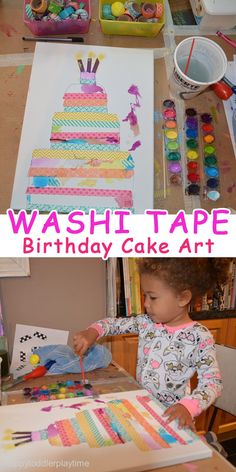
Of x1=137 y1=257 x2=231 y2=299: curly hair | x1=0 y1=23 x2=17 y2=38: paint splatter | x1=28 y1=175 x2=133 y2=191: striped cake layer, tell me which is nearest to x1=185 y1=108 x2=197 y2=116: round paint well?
x1=28 y1=175 x2=133 y2=191: striped cake layer

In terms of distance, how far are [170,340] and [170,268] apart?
0.15 metres

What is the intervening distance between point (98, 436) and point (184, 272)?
404 mm

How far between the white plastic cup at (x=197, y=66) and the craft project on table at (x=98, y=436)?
0.65m

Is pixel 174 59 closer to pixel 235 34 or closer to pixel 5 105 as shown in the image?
pixel 235 34

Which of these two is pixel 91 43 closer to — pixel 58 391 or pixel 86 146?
pixel 86 146

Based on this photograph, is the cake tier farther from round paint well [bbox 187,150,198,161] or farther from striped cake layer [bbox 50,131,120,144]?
round paint well [bbox 187,150,198,161]

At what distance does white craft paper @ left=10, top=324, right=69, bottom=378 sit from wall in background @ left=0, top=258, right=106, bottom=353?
0.5 inches

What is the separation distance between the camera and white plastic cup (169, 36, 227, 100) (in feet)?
3.16

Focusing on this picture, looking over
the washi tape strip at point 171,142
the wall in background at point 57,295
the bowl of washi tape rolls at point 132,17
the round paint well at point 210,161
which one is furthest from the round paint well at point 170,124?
the wall in background at point 57,295

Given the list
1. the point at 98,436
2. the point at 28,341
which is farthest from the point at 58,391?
the point at 28,341

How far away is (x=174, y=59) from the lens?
960mm

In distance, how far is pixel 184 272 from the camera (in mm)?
974

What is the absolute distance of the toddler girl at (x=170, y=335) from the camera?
921mm

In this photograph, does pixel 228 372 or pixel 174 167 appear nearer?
pixel 174 167
